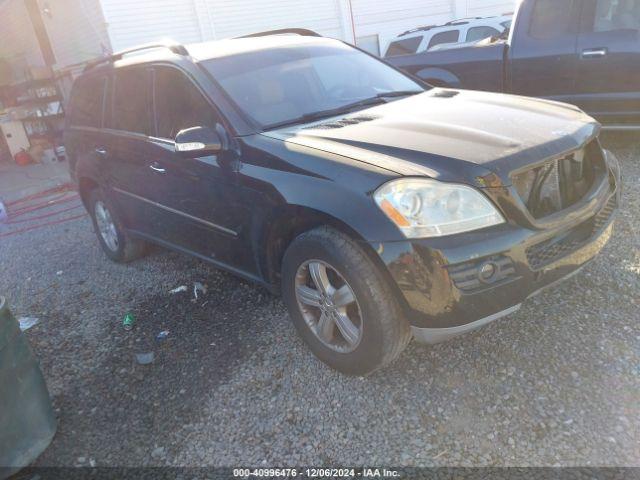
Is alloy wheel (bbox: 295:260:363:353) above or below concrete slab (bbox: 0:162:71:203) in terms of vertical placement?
above

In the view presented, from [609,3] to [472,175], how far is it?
405 centimetres

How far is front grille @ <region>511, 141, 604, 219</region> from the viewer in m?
2.53

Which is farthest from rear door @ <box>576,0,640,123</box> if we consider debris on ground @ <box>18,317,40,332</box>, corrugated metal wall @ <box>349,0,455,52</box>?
corrugated metal wall @ <box>349,0,455,52</box>

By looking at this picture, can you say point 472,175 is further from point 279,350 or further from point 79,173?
point 79,173

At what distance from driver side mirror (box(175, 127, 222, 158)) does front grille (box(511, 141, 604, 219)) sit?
1.60m

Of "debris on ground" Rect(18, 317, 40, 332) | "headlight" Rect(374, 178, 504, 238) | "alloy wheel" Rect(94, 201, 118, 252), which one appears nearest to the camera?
"headlight" Rect(374, 178, 504, 238)

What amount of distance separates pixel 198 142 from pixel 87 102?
94.4 inches

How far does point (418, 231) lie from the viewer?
2318 mm

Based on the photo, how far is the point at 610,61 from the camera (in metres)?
5.16

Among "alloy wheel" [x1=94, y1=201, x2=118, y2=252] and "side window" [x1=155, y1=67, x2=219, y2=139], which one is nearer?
"side window" [x1=155, y1=67, x2=219, y2=139]

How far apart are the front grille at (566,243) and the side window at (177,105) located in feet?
6.27

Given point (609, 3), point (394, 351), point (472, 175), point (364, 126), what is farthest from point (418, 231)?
point (609, 3)

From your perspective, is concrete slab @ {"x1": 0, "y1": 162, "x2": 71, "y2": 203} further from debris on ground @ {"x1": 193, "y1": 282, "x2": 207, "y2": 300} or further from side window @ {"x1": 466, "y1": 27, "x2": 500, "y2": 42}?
side window @ {"x1": 466, "y1": 27, "x2": 500, "y2": 42}

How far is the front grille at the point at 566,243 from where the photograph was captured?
241 cm
